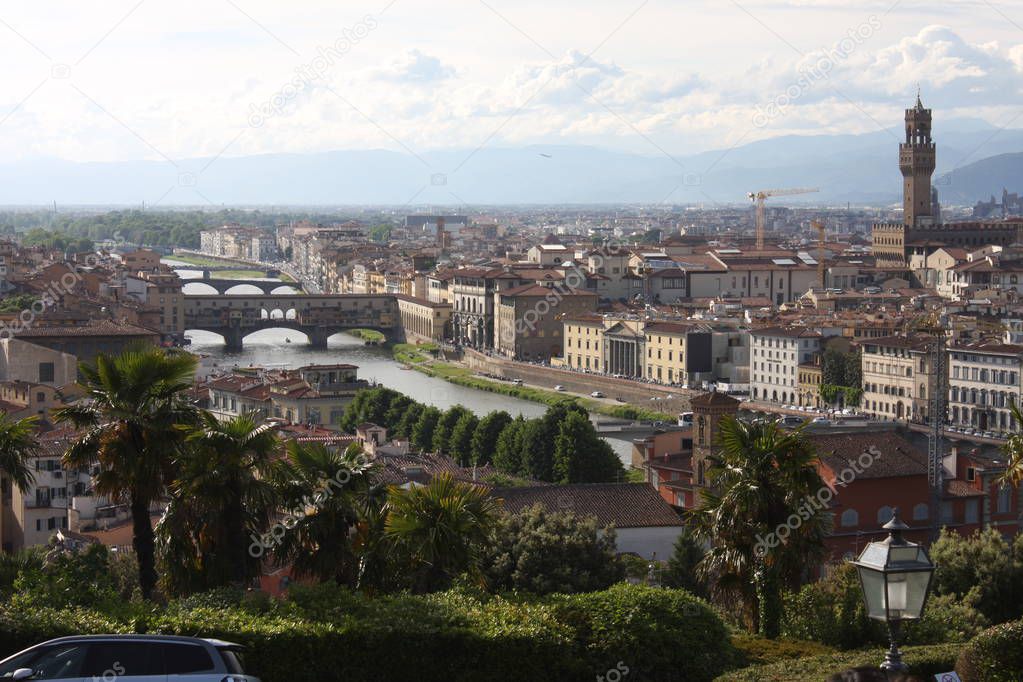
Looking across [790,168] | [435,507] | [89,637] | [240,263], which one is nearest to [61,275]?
[435,507]

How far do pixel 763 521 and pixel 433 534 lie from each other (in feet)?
4.09

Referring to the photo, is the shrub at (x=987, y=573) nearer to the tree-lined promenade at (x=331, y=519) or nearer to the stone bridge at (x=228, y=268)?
the tree-lined promenade at (x=331, y=519)

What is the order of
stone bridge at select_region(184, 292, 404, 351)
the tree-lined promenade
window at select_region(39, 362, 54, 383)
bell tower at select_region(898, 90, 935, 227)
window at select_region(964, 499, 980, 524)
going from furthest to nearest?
bell tower at select_region(898, 90, 935, 227) → stone bridge at select_region(184, 292, 404, 351) → window at select_region(39, 362, 54, 383) → window at select_region(964, 499, 980, 524) → the tree-lined promenade

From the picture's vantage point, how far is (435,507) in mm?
6516

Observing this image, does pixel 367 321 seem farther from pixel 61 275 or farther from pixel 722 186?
pixel 722 186

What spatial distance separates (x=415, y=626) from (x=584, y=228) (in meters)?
114

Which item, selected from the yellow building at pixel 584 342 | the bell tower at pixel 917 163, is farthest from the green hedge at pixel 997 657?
the bell tower at pixel 917 163

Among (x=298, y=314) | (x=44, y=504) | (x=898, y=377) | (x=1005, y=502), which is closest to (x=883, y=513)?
(x=1005, y=502)

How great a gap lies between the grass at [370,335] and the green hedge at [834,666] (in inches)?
1677

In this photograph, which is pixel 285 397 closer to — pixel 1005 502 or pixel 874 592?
pixel 1005 502

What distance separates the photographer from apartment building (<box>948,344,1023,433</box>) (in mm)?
25922

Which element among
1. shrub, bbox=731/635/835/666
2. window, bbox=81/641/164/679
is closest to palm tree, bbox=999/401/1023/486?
shrub, bbox=731/635/835/666
